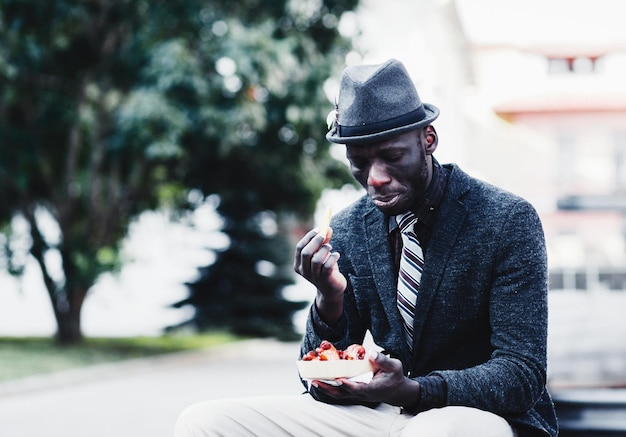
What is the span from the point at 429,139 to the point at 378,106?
196mm

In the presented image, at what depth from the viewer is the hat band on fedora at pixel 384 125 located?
100 inches

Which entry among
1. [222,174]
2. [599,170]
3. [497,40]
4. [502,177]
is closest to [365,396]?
[222,174]

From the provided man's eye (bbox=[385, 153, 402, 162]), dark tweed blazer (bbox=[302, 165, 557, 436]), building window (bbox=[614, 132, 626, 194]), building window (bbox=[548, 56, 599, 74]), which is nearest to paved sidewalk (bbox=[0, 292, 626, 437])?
dark tweed blazer (bbox=[302, 165, 557, 436])

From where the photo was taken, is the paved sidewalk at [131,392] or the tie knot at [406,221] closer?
the tie knot at [406,221]

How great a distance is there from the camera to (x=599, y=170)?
2938cm

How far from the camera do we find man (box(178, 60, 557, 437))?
2490 millimetres

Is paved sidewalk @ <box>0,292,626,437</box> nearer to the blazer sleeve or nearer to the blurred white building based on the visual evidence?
the blazer sleeve

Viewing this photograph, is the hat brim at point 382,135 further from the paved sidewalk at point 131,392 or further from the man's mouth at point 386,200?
the paved sidewalk at point 131,392

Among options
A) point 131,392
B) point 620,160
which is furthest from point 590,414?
point 620,160

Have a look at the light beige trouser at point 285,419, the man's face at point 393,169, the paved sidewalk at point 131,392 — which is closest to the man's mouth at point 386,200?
A: the man's face at point 393,169

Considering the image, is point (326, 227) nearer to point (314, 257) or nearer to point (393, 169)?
point (314, 257)

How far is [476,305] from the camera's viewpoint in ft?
8.58

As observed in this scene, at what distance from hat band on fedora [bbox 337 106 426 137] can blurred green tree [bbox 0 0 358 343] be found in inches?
433

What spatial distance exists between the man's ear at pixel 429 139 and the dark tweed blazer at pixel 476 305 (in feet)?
0.40
